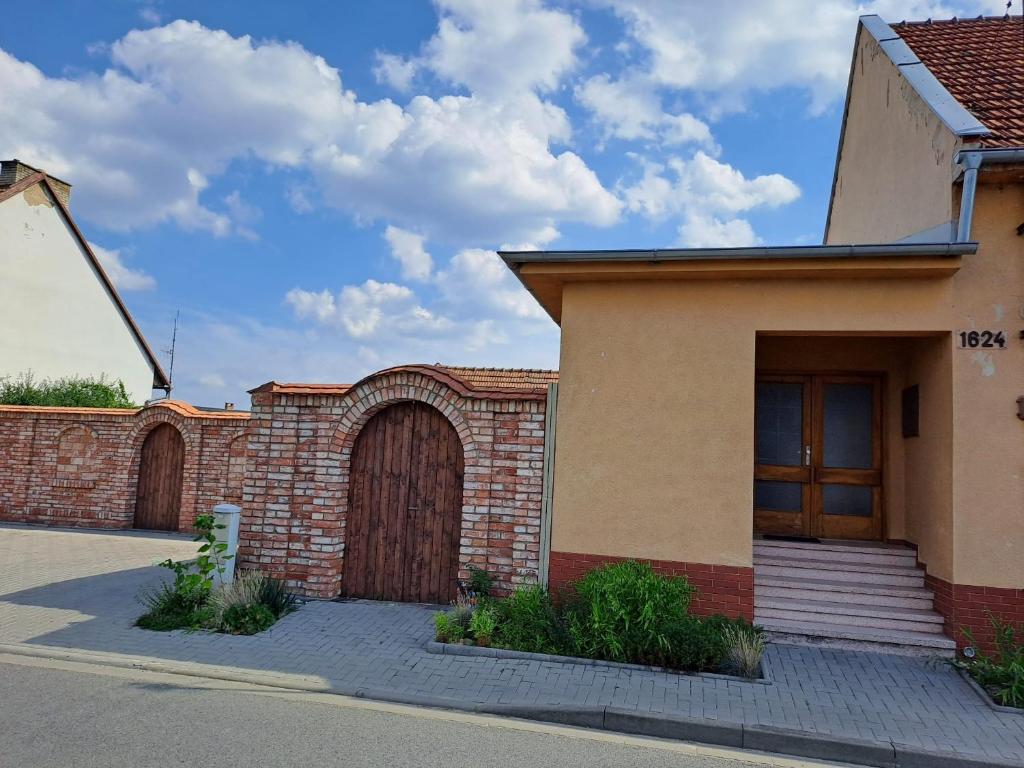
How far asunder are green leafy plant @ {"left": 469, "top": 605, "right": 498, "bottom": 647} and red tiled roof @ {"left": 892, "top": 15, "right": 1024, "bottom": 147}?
646 cm

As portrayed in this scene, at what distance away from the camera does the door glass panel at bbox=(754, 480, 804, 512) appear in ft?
26.2

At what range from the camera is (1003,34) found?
921 cm

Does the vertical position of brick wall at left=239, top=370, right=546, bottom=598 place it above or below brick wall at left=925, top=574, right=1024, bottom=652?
above

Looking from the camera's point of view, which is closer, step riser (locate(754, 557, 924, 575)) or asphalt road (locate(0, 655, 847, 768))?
asphalt road (locate(0, 655, 847, 768))

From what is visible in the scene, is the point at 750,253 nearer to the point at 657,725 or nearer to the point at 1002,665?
the point at 1002,665

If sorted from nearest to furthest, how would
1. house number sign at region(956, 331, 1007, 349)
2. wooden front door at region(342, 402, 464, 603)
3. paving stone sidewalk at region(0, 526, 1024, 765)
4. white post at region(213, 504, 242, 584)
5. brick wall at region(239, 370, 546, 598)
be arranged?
paving stone sidewalk at region(0, 526, 1024, 765) < house number sign at region(956, 331, 1007, 349) < brick wall at region(239, 370, 546, 598) < white post at region(213, 504, 242, 584) < wooden front door at region(342, 402, 464, 603)

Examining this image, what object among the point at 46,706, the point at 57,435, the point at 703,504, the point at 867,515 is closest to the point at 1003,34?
the point at 867,515

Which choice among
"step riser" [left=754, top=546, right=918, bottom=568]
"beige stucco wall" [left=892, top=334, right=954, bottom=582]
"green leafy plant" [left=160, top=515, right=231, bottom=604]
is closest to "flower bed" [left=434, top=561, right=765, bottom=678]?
"step riser" [left=754, top=546, right=918, bottom=568]

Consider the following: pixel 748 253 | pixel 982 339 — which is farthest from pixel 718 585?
pixel 982 339

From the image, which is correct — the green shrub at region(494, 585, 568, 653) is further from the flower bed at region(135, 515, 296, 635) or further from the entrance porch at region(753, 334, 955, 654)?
the flower bed at region(135, 515, 296, 635)

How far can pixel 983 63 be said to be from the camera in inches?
330

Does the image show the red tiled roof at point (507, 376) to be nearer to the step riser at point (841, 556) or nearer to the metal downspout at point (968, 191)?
the step riser at point (841, 556)

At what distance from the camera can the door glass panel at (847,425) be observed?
794 centimetres

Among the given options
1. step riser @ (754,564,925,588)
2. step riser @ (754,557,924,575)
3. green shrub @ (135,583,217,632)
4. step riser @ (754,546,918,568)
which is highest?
step riser @ (754,546,918,568)
